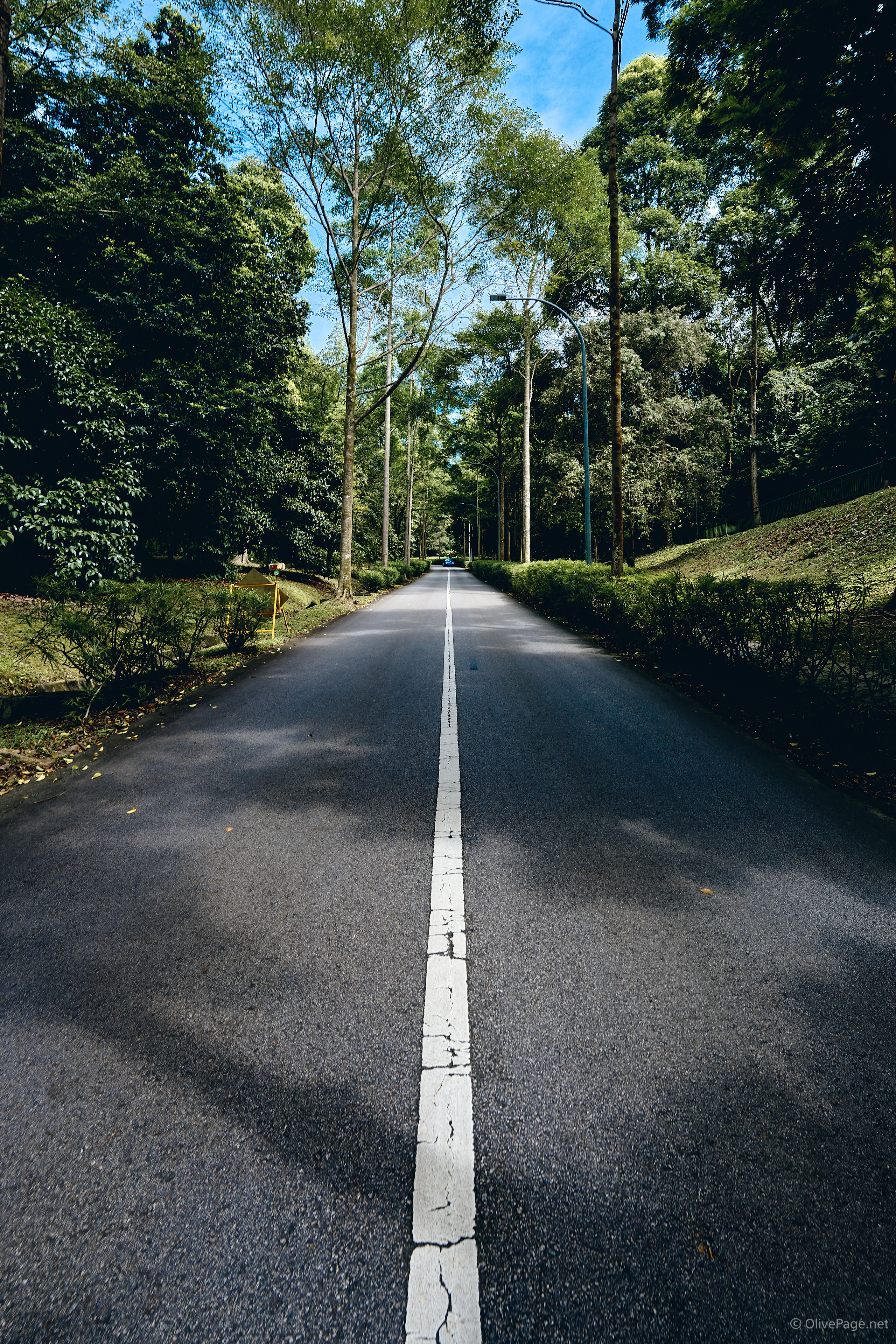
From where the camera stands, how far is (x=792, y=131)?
279 inches

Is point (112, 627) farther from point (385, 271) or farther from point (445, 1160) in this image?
point (385, 271)

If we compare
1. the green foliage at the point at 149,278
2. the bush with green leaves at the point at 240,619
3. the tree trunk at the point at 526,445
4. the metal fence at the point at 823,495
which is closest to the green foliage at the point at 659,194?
the tree trunk at the point at 526,445

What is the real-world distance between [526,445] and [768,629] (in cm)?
2426

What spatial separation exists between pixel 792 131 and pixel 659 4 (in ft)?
19.5

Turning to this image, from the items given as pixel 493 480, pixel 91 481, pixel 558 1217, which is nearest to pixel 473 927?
pixel 558 1217

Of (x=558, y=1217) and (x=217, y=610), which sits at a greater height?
(x=217, y=610)

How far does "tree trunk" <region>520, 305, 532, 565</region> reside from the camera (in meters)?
28.3

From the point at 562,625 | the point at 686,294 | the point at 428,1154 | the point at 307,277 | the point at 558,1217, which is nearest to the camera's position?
the point at 558,1217

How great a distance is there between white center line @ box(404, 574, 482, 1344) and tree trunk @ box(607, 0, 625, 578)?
11.8m

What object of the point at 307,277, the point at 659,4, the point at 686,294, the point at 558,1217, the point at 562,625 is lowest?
the point at 558,1217

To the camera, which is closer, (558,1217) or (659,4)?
(558,1217)

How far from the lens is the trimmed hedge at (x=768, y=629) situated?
17.5 feet

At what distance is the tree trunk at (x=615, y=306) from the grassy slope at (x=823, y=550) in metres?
1.48

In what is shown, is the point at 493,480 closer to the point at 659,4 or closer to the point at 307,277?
the point at 307,277
